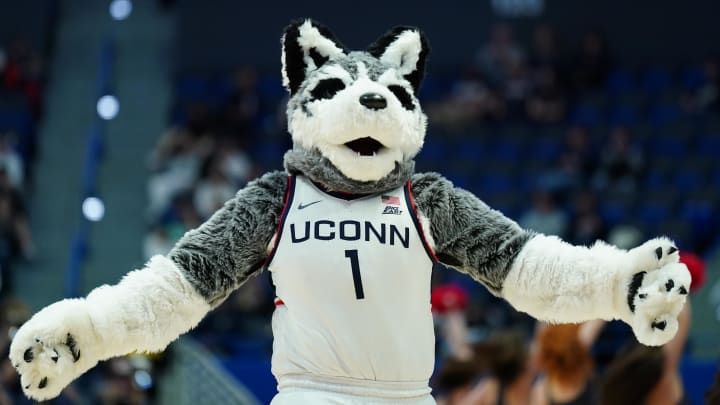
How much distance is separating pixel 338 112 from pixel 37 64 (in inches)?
376

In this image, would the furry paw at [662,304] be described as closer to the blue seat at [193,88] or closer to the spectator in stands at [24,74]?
the blue seat at [193,88]

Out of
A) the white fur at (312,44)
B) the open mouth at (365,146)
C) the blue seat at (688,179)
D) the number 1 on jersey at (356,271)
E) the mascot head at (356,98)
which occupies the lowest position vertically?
the blue seat at (688,179)

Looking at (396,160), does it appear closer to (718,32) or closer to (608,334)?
(608,334)

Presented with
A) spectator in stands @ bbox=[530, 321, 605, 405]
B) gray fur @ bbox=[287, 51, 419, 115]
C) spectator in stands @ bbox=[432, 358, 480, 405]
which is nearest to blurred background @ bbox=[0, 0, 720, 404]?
spectator in stands @ bbox=[432, 358, 480, 405]

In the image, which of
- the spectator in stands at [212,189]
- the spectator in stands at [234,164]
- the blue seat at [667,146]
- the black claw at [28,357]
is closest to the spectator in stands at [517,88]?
the blue seat at [667,146]

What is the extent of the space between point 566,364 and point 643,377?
657 millimetres

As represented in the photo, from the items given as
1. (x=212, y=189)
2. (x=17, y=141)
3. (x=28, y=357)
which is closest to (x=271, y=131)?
(x=212, y=189)

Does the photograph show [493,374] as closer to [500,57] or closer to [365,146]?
[365,146]

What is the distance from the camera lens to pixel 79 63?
499 inches

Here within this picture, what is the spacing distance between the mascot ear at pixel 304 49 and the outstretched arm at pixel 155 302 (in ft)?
1.05

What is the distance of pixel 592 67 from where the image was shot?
1166 centimetres

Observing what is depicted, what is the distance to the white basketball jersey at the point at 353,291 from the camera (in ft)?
10.8

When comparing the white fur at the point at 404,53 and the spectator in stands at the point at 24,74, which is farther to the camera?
the spectator in stands at the point at 24,74

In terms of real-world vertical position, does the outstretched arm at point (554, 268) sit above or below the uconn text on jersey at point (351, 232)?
below
